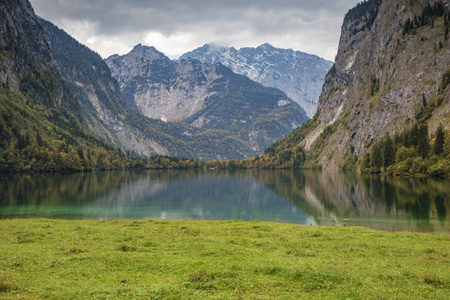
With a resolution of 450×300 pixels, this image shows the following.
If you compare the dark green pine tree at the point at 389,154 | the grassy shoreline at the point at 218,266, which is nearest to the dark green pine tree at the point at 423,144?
the dark green pine tree at the point at 389,154

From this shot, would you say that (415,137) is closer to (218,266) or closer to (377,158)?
(377,158)

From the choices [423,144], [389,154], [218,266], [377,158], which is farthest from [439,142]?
[218,266]

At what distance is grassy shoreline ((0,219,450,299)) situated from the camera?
17953 mm

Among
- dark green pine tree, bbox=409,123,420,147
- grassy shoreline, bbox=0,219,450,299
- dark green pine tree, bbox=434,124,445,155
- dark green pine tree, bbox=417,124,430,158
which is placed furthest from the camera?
dark green pine tree, bbox=409,123,420,147

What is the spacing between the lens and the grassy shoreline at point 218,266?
1795cm

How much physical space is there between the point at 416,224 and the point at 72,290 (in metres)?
53.3

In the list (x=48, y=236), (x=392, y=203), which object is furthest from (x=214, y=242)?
(x=392, y=203)

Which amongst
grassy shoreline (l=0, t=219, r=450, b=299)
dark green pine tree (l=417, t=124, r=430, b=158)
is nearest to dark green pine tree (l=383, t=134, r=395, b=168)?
dark green pine tree (l=417, t=124, r=430, b=158)

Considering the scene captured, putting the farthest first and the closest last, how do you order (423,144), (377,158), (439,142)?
(377,158)
(423,144)
(439,142)

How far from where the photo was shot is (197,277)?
20.1 m

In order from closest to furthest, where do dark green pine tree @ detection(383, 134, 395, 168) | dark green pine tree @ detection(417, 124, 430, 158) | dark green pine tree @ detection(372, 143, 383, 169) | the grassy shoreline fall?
the grassy shoreline
dark green pine tree @ detection(417, 124, 430, 158)
dark green pine tree @ detection(383, 134, 395, 168)
dark green pine tree @ detection(372, 143, 383, 169)

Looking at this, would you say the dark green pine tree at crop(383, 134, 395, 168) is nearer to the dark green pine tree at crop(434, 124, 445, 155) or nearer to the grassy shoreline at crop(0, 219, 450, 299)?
the dark green pine tree at crop(434, 124, 445, 155)

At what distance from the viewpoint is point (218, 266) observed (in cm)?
2281

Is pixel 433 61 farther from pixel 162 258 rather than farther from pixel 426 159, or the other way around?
pixel 162 258
